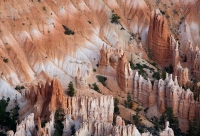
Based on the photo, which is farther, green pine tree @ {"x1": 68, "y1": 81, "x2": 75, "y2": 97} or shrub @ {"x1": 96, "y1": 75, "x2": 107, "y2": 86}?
shrub @ {"x1": 96, "y1": 75, "x2": 107, "y2": 86}

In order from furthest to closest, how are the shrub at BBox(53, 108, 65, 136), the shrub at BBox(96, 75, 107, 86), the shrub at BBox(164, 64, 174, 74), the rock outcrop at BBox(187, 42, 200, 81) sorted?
the shrub at BBox(164, 64, 174, 74) < the rock outcrop at BBox(187, 42, 200, 81) < the shrub at BBox(96, 75, 107, 86) < the shrub at BBox(53, 108, 65, 136)

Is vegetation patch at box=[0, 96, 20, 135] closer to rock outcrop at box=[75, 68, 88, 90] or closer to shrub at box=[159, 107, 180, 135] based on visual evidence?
rock outcrop at box=[75, 68, 88, 90]

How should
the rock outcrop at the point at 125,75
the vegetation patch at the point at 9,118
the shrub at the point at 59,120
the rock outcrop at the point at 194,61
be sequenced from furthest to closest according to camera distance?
1. the rock outcrop at the point at 194,61
2. the rock outcrop at the point at 125,75
3. the vegetation patch at the point at 9,118
4. the shrub at the point at 59,120

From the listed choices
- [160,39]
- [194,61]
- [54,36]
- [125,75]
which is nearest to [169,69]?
[194,61]

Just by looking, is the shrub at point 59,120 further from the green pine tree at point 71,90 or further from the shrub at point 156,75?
the shrub at point 156,75

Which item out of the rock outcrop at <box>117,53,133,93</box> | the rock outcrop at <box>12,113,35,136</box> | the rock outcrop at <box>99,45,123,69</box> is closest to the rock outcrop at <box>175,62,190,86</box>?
the rock outcrop at <box>117,53,133,93</box>

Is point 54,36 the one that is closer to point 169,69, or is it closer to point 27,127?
point 169,69

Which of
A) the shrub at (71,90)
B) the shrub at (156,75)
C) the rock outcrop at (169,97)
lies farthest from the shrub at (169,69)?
the shrub at (71,90)

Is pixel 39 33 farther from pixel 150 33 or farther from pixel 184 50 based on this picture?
pixel 184 50
